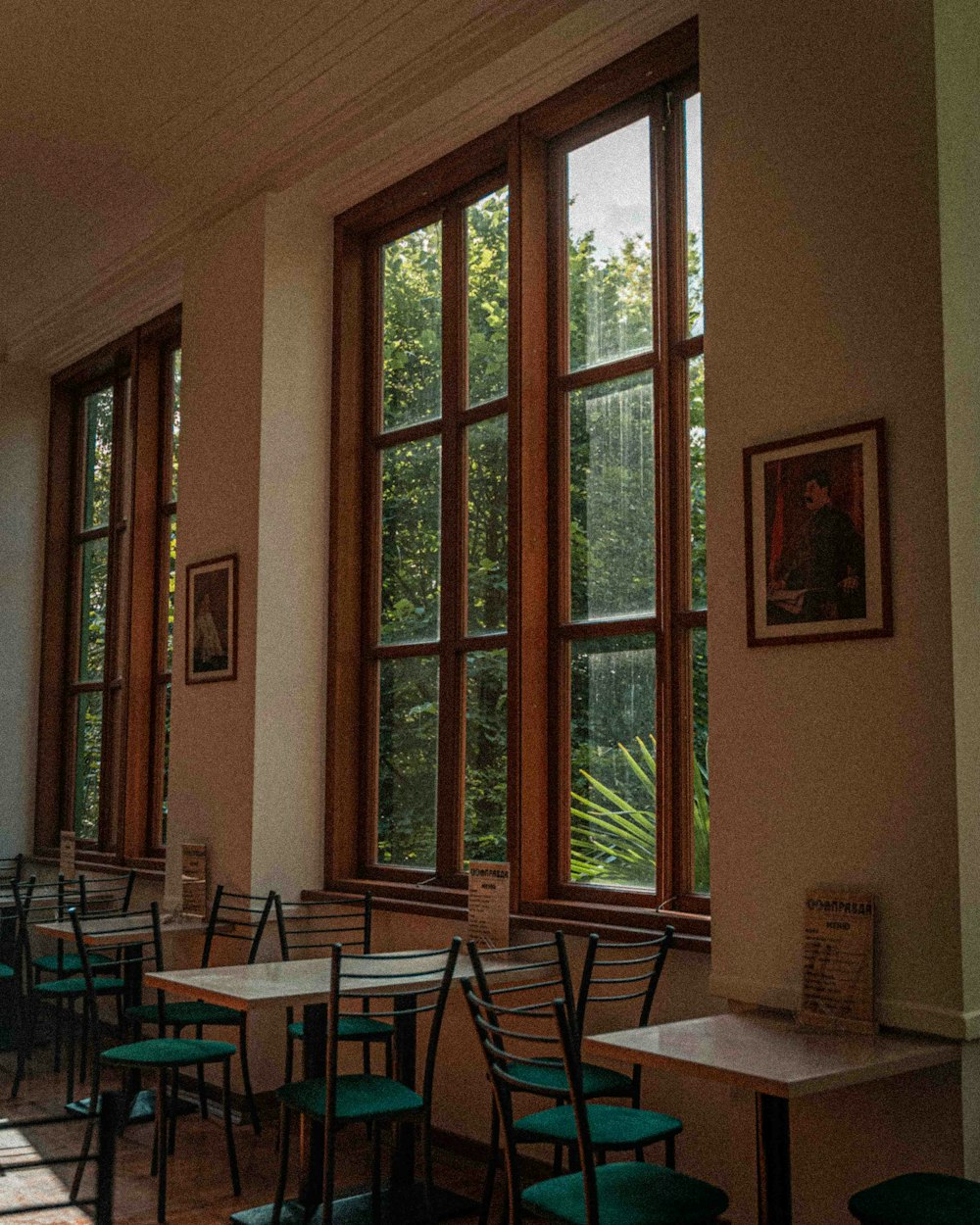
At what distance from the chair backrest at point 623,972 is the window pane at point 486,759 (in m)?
0.92

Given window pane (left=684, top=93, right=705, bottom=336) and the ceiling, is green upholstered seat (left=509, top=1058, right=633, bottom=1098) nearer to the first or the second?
window pane (left=684, top=93, right=705, bottom=336)

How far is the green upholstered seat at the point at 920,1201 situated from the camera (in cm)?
261

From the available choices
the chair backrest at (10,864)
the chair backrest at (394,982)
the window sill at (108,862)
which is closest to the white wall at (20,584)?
the chair backrest at (10,864)

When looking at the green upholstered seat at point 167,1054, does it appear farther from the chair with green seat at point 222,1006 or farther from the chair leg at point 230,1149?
the chair with green seat at point 222,1006

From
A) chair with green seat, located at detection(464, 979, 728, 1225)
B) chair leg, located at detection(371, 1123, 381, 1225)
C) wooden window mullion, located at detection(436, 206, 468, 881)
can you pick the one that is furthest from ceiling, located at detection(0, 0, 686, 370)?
chair leg, located at detection(371, 1123, 381, 1225)

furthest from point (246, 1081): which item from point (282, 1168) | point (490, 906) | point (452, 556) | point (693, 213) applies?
point (693, 213)

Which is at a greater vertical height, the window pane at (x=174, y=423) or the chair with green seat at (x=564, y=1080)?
the window pane at (x=174, y=423)

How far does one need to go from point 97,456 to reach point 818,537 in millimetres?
6438

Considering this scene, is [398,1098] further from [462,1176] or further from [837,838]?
[837,838]

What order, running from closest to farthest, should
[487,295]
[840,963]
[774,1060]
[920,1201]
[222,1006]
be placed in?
[920,1201]
[774,1060]
[840,963]
[222,1006]
[487,295]

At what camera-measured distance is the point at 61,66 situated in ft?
17.7

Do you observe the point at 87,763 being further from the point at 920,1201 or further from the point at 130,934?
the point at 920,1201

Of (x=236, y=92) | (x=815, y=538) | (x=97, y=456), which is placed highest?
(x=236, y=92)

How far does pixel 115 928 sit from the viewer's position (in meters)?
5.50
